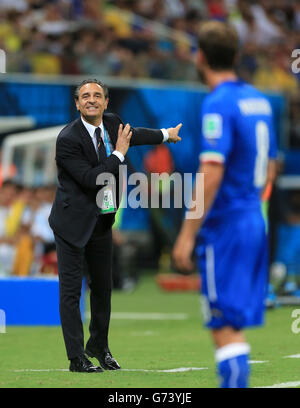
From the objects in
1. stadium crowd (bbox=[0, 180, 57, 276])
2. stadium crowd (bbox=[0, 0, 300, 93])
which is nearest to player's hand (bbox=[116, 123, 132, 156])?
stadium crowd (bbox=[0, 180, 57, 276])

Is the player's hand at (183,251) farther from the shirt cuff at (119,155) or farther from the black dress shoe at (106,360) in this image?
the black dress shoe at (106,360)

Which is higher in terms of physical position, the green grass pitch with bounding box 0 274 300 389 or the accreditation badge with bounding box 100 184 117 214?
the accreditation badge with bounding box 100 184 117 214

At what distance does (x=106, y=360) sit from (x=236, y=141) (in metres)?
3.10

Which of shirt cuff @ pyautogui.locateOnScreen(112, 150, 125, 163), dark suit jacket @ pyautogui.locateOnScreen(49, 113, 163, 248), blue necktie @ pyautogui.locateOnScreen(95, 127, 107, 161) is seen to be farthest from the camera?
blue necktie @ pyautogui.locateOnScreen(95, 127, 107, 161)

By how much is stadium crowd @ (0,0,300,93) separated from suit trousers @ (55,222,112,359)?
11.4 m

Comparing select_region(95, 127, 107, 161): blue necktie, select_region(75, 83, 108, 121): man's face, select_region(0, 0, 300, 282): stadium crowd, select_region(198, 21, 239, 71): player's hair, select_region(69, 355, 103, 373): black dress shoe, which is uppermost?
select_region(0, 0, 300, 282): stadium crowd

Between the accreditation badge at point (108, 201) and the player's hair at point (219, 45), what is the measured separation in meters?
2.40

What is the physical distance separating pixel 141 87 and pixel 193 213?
15297 millimetres

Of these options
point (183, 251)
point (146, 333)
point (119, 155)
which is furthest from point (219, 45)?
point (146, 333)

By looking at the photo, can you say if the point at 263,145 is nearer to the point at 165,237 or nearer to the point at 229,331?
the point at 229,331

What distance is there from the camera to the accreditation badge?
26.2 ft

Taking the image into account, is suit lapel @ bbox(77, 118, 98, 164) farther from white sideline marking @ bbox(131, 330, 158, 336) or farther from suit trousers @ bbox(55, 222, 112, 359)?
white sideline marking @ bbox(131, 330, 158, 336)

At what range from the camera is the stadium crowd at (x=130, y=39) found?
2002 cm
